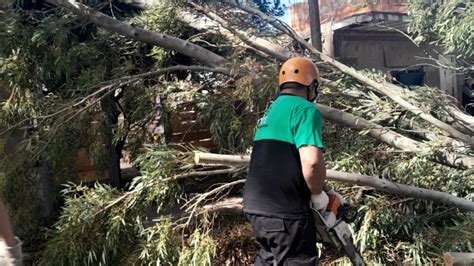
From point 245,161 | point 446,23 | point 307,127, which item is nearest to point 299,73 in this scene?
point 307,127

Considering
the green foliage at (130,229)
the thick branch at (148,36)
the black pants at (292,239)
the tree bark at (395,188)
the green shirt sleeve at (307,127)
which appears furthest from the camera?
the thick branch at (148,36)

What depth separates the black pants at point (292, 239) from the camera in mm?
2381

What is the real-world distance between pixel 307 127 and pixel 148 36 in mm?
2201

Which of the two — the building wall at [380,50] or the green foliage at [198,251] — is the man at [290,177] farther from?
the building wall at [380,50]

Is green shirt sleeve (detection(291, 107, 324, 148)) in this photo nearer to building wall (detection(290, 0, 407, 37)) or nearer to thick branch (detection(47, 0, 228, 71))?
thick branch (detection(47, 0, 228, 71))

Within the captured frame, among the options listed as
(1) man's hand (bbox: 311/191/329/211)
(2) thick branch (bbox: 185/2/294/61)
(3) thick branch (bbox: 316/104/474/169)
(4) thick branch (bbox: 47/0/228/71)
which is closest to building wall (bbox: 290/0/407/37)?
(2) thick branch (bbox: 185/2/294/61)

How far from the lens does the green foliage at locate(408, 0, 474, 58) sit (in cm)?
350

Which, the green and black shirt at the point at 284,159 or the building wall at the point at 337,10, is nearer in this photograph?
the green and black shirt at the point at 284,159

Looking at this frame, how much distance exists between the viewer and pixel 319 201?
2.42 m

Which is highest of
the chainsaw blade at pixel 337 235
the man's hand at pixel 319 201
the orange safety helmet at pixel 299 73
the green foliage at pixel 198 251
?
the orange safety helmet at pixel 299 73

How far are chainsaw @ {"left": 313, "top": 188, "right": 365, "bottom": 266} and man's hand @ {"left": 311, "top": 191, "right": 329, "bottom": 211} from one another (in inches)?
0.9

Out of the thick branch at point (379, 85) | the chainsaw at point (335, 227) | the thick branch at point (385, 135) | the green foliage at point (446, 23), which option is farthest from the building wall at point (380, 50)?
the chainsaw at point (335, 227)

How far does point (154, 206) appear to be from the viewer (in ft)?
12.8

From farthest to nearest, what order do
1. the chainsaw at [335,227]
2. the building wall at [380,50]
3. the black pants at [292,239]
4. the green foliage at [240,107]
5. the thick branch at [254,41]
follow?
the building wall at [380,50] < the thick branch at [254,41] < the green foliage at [240,107] < the chainsaw at [335,227] < the black pants at [292,239]
